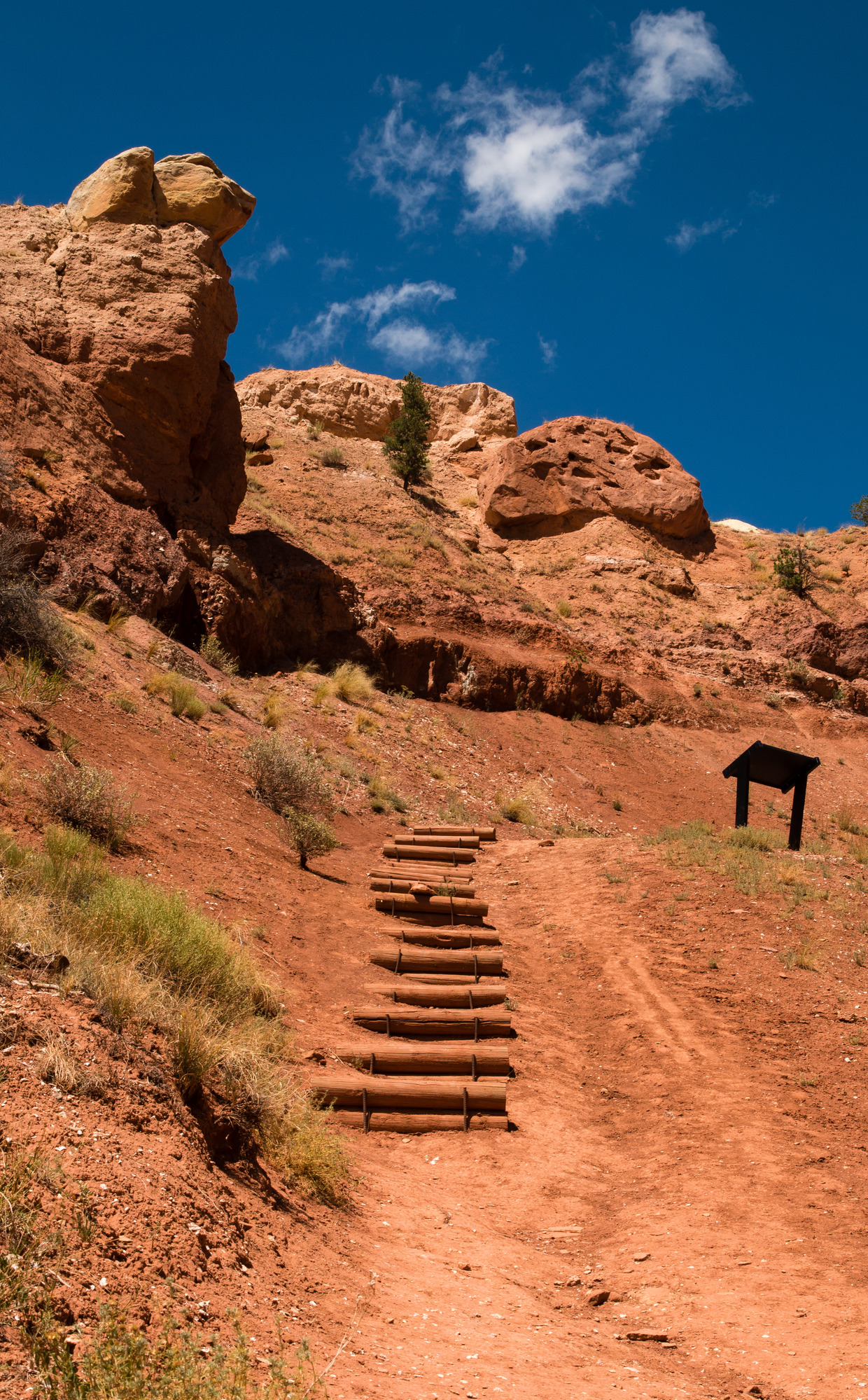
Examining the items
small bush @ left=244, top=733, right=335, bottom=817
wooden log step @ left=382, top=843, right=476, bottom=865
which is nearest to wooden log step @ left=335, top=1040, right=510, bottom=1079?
wooden log step @ left=382, top=843, right=476, bottom=865

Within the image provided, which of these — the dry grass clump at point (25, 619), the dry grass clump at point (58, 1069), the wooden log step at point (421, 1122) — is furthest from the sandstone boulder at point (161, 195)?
the dry grass clump at point (58, 1069)

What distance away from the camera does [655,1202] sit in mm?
6016

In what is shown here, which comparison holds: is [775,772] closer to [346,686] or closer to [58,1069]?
[346,686]

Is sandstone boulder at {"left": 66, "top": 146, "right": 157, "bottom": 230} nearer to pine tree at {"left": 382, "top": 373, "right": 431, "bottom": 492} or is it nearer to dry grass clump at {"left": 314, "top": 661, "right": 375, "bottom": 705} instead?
dry grass clump at {"left": 314, "top": 661, "right": 375, "bottom": 705}

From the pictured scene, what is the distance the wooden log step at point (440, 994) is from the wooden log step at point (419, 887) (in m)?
2.25

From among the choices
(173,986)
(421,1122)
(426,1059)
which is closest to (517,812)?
(426,1059)

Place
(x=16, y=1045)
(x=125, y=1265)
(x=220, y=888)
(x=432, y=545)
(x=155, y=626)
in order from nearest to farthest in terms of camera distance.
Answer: (x=125, y=1265), (x=16, y=1045), (x=220, y=888), (x=155, y=626), (x=432, y=545)

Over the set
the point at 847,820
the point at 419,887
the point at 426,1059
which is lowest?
the point at 426,1059

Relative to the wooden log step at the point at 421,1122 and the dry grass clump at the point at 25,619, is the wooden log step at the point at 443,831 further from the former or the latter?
the wooden log step at the point at 421,1122

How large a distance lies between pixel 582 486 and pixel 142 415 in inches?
893

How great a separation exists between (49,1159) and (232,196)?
2157 centimetres

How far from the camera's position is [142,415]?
694 inches

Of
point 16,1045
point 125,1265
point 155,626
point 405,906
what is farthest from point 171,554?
point 125,1265

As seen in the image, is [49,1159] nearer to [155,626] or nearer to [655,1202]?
[655,1202]
